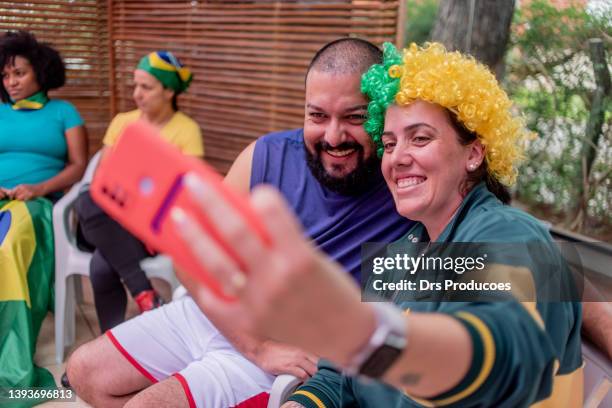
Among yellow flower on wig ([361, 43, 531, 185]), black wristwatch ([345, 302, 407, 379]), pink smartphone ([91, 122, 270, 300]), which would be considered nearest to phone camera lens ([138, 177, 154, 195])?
pink smartphone ([91, 122, 270, 300])

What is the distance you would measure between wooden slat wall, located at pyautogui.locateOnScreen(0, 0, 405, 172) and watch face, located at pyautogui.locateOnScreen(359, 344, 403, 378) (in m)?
3.12

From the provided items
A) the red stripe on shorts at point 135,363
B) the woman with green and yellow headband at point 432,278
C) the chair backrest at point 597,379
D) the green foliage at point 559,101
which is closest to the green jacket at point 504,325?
the woman with green and yellow headband at point 432,278

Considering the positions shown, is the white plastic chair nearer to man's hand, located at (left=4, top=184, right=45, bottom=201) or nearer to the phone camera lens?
man's hand, located at (left=4, top=184, right=45, bottom=201)

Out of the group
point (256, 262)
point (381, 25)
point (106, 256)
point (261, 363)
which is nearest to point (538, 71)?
point (381, 25)

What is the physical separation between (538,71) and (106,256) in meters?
2.63

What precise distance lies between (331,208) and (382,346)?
139cm

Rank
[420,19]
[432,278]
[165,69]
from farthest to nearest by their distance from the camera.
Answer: [420,19], [165,69], [432,278]

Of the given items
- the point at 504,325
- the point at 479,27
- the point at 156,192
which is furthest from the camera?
the point at 479,27

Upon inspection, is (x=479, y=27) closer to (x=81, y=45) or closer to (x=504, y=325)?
(x=504, y=325)

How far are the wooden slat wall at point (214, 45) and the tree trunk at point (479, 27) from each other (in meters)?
0.37

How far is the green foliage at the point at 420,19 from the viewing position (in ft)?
13.4

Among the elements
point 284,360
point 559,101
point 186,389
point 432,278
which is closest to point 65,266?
point 186,389

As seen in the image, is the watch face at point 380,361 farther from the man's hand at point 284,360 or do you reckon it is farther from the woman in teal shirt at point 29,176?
the woman in teal shirt at point 29,176

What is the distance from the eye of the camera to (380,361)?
2.52ft
